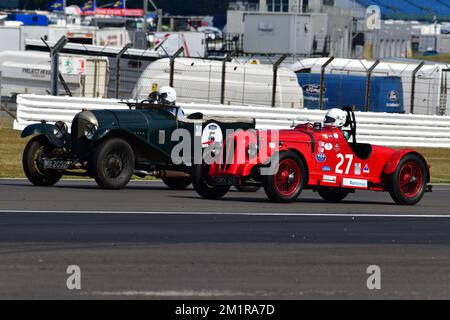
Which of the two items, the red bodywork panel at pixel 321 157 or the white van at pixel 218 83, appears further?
the white van at pixel 218 83

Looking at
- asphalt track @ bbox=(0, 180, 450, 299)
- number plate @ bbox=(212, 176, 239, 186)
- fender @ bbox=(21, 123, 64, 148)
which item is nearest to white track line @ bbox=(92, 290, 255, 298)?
asphalt track @ bbox=(0, 180, 450, 299)

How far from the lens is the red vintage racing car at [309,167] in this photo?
14141 millimetres

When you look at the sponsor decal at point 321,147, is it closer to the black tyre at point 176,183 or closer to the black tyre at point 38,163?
the black tyre at point 176,183

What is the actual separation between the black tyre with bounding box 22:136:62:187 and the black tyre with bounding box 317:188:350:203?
3.84 meters

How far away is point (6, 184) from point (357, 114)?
42.2 ft

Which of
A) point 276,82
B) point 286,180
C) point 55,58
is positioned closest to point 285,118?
point 276,82

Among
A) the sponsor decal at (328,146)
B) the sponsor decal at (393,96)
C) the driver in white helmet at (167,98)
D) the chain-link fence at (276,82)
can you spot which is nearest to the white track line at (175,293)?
the sponsor decal at (328,146)

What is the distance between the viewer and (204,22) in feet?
328

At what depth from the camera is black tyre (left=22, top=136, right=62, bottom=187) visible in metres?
16.0

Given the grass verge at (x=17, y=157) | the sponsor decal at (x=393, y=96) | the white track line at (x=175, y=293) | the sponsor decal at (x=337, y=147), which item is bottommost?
the grass verge at (x=17, y=157)

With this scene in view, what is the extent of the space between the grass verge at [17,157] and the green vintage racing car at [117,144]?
2.88 m

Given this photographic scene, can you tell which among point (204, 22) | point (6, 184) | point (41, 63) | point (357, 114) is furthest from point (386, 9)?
point (6, 184)

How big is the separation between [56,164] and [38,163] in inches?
18.0

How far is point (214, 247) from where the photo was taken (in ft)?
33.4
